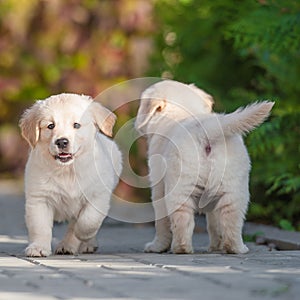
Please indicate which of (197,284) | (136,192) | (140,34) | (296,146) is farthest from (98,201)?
(140,34)

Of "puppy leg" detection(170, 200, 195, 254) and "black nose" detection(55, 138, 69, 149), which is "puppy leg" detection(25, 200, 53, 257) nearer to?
"black nose" detection(55, 138, 69, 149)

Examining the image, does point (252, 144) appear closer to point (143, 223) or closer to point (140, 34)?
point (143, 223)

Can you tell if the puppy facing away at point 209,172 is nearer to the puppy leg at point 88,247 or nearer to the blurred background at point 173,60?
the puppy leg at point 88,247

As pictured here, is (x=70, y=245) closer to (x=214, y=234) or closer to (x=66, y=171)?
(x=66, y=171)

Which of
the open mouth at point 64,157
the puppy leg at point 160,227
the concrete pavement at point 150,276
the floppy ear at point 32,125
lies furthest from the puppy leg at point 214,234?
the floppy ear at point 32,125

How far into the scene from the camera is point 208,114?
6645 mm

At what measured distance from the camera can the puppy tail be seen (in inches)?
248

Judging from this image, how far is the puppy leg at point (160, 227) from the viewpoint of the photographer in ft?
22.3

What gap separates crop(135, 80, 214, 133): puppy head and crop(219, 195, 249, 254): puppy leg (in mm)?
750

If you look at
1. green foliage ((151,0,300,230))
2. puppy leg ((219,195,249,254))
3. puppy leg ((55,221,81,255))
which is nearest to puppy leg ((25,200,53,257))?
puppy leg ((55,221,81,255))

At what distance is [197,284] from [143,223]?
223 inches

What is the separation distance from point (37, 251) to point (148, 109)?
135 cm

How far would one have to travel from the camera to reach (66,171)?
650 cm

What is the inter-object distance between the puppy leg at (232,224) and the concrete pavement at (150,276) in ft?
0.37
